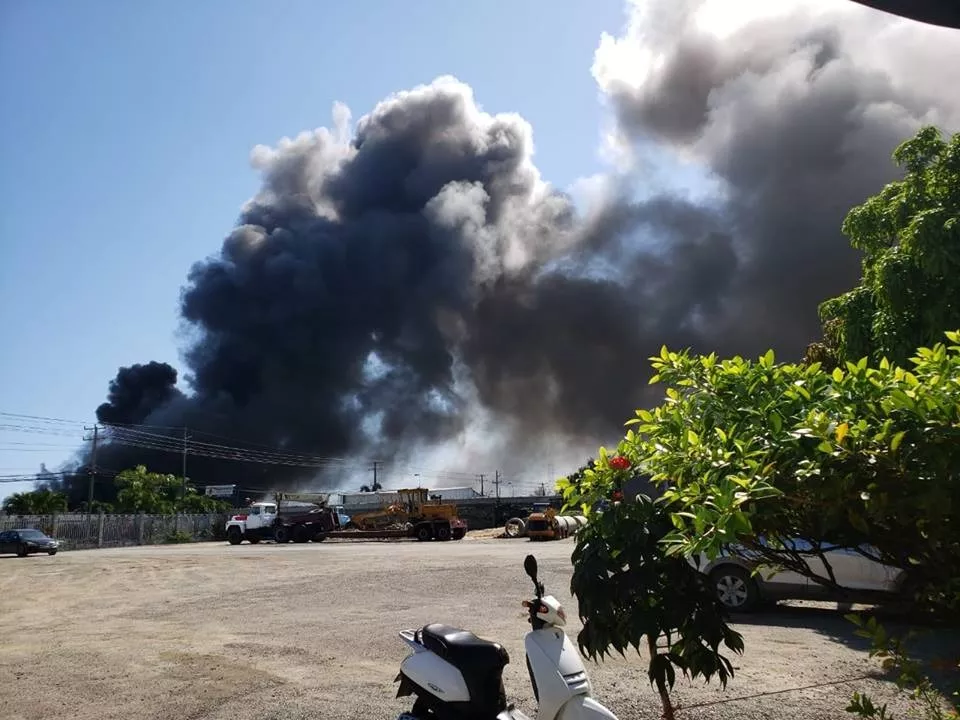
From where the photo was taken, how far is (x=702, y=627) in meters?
3.31

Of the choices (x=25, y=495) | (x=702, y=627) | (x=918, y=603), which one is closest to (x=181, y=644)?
(x=702, y=627)

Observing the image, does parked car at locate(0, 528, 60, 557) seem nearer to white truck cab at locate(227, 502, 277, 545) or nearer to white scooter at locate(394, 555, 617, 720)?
white truck cab at locate(227, 502, 277, 545)

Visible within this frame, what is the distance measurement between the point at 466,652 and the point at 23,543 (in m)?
37.9

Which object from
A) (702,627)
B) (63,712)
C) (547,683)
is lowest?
(63,712)

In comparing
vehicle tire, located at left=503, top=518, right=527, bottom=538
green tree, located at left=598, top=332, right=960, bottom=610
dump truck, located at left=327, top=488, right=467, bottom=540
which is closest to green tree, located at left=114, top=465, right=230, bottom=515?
dump truck, located at left=327, top=488, right=467, bottom=540

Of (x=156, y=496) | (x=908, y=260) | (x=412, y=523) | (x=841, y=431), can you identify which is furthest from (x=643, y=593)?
(x=156, y=496)

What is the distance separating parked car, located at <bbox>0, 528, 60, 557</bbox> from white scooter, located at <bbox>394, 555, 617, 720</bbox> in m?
37.4

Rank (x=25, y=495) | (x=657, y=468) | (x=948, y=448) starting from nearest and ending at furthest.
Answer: (x=948, y=448) → (x=657, y=468) → (x=25, y=495)

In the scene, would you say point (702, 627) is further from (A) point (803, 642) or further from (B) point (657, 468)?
(A) point (803, 642)

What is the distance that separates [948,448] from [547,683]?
239cm

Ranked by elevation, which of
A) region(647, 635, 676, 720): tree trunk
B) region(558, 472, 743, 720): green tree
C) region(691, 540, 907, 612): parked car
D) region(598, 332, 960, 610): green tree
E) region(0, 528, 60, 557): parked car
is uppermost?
region(598, 332, 960, 610): green tree

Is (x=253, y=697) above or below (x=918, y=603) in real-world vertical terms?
below

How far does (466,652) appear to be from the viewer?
422 cm

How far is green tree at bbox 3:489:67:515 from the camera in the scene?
2174 inches
